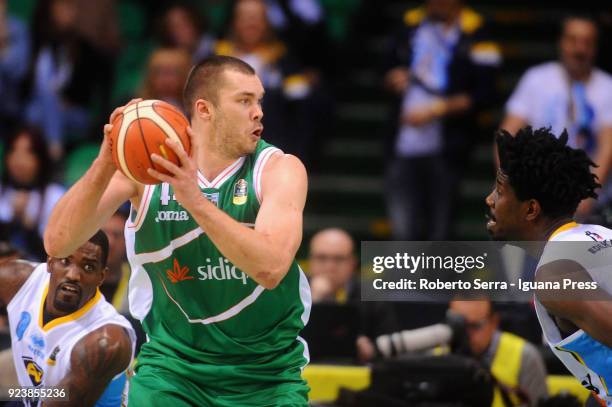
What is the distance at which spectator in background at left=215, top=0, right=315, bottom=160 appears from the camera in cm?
900

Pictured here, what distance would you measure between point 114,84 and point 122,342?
224 inches

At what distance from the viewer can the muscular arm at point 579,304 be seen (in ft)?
15.6

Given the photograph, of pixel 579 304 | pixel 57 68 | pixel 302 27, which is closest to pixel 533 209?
pixel 579 304

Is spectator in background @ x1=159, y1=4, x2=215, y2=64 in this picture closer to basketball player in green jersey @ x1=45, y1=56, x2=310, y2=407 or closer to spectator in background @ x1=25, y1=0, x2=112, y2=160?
spectator in background @ x1=25, y1=0, x2=112, y2=160

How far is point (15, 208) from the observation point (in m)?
8.52

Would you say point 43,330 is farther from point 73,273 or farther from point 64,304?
point 73,273

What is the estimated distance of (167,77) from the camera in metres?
9.12

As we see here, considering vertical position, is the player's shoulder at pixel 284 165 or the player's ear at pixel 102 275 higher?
the player's shoulder at pixel 284 165

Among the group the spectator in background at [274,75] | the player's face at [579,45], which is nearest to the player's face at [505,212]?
the player's face at [579,45]

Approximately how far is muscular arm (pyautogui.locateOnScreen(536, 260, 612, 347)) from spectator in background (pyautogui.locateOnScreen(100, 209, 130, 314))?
2.26 metres

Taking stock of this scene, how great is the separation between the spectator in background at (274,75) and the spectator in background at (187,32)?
19.3 inches

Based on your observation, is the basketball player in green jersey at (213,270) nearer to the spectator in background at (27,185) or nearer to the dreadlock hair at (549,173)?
the dreadlock hair at (549,173)

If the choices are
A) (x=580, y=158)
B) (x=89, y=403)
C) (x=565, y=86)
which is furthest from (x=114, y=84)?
(x=580, y=158)

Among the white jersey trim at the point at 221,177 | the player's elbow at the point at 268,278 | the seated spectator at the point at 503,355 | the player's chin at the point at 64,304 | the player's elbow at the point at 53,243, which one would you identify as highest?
the white jersey trim at the point at 221,177
